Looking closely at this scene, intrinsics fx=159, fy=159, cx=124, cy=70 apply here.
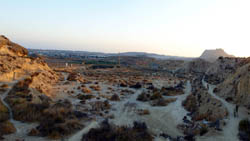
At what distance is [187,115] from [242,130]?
4.38 m

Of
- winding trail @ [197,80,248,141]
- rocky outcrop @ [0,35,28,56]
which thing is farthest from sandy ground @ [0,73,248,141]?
rocky outcrop @ [0,35,28,56]

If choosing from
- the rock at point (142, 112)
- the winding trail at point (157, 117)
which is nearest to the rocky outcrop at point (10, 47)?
the winding trail at point (157, 117)

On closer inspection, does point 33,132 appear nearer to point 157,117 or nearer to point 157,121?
point 157,121

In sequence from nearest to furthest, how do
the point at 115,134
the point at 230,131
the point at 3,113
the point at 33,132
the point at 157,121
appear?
the point at 33,132 → the point at 115,134 → the point at 230,131 → the point at 3,113 → the point at 157,121

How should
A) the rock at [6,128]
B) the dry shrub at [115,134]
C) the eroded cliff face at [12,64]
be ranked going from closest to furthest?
the rock at [6,128] → the dry shrub at [115,134] → the eroded cliff face at [12,64]

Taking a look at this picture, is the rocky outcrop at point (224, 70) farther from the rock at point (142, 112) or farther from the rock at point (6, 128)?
the rock at point (6, 128)

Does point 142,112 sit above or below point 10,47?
below

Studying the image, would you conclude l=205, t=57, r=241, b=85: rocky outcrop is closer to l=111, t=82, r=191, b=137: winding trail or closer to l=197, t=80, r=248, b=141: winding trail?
l=111, t=82, r=191, b=137: winding trail

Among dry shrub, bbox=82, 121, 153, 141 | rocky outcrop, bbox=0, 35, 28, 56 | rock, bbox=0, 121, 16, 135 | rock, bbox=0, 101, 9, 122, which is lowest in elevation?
dry shrub, bbox=82, 121, 153, 141

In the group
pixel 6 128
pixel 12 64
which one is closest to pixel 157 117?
pixel 6 128

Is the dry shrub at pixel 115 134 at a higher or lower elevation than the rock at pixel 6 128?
lower

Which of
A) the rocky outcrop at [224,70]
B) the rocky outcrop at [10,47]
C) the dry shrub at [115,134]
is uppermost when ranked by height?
the rocky outcrop at [10,47]

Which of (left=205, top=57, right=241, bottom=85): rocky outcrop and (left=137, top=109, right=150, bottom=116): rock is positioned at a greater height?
(left=205, top=57, right=241, bottom=85): rocky outcrop

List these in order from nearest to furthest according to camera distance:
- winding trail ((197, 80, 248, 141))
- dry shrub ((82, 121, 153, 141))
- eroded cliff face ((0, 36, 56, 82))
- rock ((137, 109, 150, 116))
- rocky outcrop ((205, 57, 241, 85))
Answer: dry shrub ((82, 121, 153, 141)) < winding trail ((197, 80, 248, 141)) < rock ((137, 109, 150, 116)) < eroded cliff face ((0, 36, 56, 82)) < rocky outcrop ((205, 57, 241, 85))
